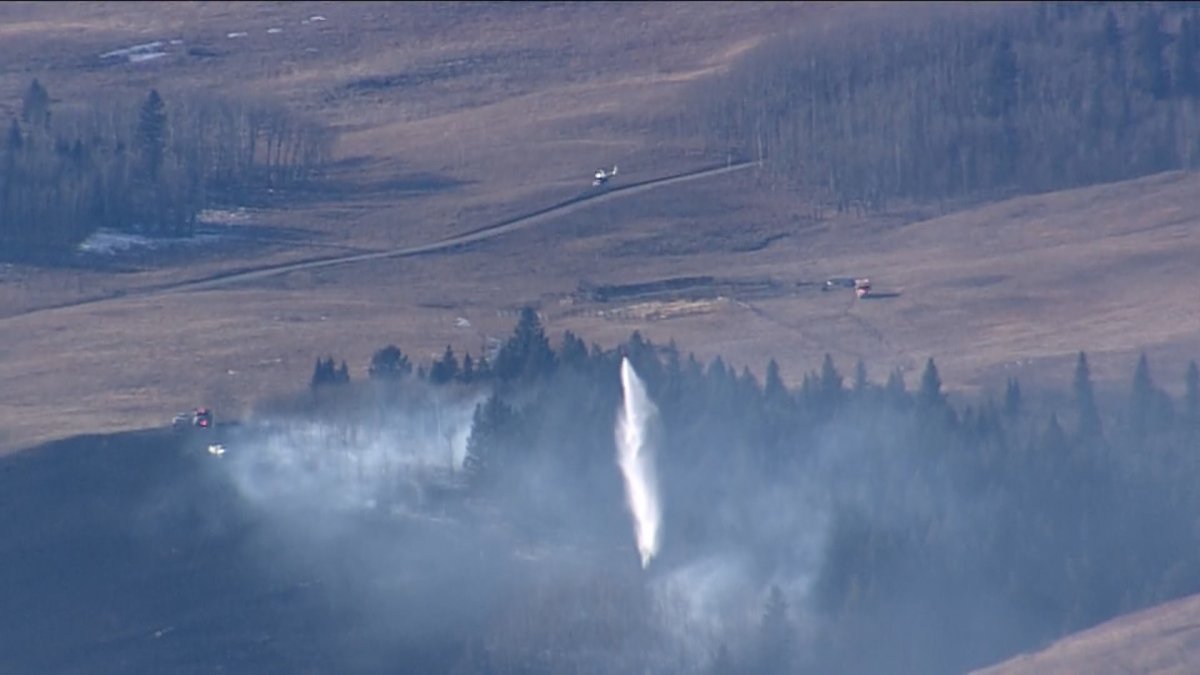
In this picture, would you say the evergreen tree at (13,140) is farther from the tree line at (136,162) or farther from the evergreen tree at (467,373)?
the evergreen tree at (467,373)

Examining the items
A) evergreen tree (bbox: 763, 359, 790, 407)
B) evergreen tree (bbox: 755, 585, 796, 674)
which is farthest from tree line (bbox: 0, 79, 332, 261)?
evergreen tree (bbox: 755, 585, 796, 674)

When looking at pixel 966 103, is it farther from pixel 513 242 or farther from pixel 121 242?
pixel 121 242

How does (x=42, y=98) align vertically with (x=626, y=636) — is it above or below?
above

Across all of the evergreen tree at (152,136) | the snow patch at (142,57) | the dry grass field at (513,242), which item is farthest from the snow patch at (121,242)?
the snow patch at (142,57)

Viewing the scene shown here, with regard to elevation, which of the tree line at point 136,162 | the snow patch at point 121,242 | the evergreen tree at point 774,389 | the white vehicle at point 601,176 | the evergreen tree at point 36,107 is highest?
the evergreen tree at point 36,107

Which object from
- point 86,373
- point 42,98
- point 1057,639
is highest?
point 42,98

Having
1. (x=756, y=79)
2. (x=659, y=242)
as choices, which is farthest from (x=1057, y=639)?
(x=756, y=79)

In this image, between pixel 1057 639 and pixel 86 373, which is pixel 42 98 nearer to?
pixel 86 373
